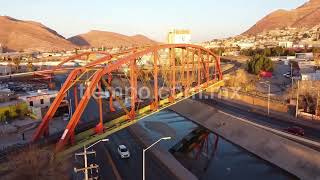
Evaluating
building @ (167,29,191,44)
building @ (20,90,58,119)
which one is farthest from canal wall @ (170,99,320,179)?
building @ (167,29,191,44)

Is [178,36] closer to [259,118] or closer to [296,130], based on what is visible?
[259,118]

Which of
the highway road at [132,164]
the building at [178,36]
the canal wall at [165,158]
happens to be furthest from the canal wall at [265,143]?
the building at [178,36]

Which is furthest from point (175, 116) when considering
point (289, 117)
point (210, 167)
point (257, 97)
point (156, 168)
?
point (156, 168)

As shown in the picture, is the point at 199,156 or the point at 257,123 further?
the point at 257,123

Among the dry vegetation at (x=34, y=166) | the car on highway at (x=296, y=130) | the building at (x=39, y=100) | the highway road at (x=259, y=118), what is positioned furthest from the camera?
the building at (x=39, y=100)

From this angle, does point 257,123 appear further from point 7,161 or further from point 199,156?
point 7,161

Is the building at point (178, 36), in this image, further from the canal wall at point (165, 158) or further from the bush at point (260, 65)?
the canal wall at point (165, 158)
